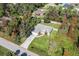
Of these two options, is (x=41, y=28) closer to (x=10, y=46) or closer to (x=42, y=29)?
(x=42, y=29)

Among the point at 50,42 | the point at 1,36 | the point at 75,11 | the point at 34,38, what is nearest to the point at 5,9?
the point at 1,36

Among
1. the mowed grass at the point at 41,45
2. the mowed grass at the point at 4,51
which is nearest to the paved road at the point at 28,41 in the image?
the mowed grass at the point at 41,45

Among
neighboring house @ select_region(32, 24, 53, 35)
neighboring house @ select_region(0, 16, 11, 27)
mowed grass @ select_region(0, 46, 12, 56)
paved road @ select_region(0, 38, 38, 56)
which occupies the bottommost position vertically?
mowed grass @ select_region(0, 46, 12, 56)

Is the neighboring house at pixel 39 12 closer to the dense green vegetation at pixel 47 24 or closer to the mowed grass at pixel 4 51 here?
the dense green vegetation at pixel 47 24

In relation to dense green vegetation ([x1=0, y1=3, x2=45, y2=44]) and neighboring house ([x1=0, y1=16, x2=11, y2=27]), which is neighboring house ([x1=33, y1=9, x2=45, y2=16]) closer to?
dense green vegetation ([x1=0, y1=3, x2=45, y2=44])

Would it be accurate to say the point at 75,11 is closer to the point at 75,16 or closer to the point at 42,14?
the point at 75,16

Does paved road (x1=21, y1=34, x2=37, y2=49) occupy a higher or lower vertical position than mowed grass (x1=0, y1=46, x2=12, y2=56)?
higher

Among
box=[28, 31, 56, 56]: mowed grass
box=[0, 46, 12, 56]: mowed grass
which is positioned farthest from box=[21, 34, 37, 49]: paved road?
box=[0, 46, 12, 56]: mowed grass

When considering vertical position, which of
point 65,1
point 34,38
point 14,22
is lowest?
point 34,38
